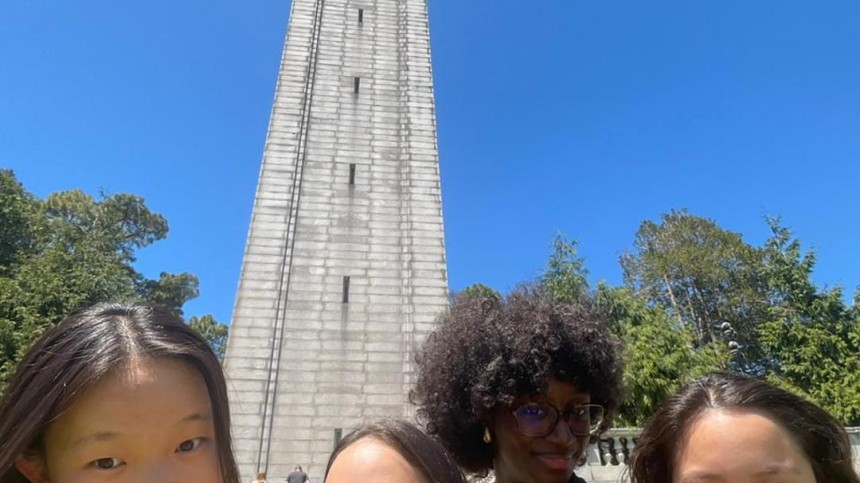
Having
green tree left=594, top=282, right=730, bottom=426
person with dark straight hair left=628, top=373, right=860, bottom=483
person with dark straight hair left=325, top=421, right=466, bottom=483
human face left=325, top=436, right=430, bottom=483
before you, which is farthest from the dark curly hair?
green tree left=594, top=282, right=730, bottom=426

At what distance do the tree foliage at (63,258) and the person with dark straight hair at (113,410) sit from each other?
1474cm

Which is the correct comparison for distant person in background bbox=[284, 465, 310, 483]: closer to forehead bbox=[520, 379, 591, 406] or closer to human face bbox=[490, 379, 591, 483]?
human face bbox=[490, 379, 591, 483]

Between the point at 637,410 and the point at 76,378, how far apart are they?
14.8 meters

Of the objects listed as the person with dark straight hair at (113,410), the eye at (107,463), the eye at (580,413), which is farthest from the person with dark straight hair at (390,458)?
the eye at (580,413)

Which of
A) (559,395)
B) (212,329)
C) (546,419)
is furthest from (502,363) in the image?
(212,329)

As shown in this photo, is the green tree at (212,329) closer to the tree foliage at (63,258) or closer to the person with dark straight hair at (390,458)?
the tree foliage at (63,258)

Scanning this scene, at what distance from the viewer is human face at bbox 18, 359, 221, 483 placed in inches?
58.7

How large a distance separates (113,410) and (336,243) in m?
11.8

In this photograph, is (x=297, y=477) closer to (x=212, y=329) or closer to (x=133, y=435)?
(x=133, y=435)

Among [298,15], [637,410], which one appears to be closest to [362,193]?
[298,15]

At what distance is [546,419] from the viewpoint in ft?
8.02

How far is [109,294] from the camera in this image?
21047 millimetres

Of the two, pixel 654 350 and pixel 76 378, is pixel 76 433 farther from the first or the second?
pixel 654 350

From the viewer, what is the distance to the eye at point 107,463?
1.49 metres
